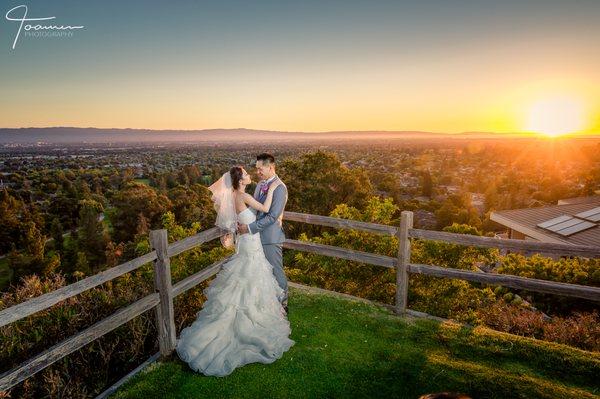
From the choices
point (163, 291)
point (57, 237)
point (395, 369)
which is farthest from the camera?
point (57, 237)

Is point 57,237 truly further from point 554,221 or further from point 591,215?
point 591,215

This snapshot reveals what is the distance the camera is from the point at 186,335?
477cm

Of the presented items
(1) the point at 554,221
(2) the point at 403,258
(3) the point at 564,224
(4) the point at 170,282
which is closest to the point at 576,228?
(3) the point at 564,224

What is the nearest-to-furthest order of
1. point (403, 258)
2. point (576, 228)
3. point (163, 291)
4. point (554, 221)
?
point (163, 291) → point (403, 258) → point (576, 228) → point (554, 221)

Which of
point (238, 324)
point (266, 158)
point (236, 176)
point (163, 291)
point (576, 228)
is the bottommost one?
point (576, 228)

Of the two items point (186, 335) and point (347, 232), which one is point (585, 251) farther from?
point (347, 232)

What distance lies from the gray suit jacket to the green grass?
4.79 ft

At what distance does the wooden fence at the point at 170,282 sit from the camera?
3.29m

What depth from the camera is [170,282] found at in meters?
4.80

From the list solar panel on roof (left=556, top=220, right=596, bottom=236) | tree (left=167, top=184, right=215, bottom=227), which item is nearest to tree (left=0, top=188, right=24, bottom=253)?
tree (left=167, top=184, right=215, bottom=227)

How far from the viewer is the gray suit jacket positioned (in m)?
5.15

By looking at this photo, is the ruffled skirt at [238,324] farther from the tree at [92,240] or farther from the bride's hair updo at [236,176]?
the tree at [92,240]

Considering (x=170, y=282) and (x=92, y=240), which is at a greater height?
(x=170, y=282)

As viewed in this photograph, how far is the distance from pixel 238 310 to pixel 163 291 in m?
0.99
